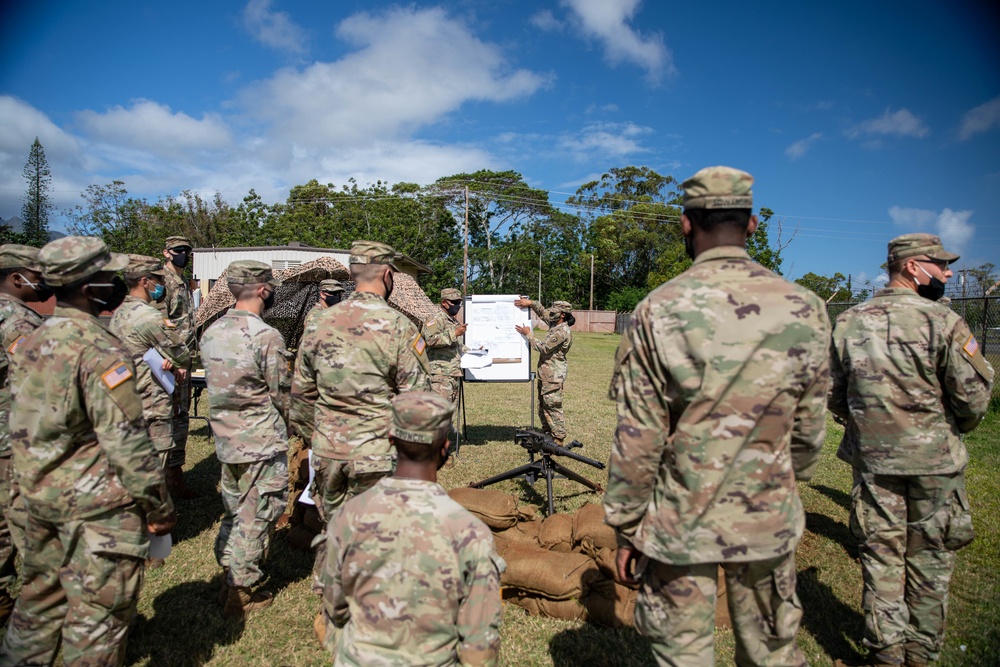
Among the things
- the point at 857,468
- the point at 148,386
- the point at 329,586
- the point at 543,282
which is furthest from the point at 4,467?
the point at 543,282

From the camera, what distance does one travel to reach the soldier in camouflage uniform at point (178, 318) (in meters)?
5.89

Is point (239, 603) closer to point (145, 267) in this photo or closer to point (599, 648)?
→ point (599, 648)

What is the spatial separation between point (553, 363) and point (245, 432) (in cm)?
491

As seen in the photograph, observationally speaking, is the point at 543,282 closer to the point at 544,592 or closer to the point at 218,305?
the point at 218,305

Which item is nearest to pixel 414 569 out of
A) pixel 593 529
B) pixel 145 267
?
pixel 593 529

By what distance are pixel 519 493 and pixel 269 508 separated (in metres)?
3.20

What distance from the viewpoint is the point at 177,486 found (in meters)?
6.14

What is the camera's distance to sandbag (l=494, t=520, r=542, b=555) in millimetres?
4488

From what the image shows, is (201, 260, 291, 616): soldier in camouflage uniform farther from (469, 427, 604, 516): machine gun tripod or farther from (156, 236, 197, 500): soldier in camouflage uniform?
(469, 427, 604, 516): machine gun tripod

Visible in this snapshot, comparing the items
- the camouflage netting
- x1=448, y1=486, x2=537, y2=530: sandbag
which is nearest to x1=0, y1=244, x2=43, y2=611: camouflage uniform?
x1=448, y1=486, x2=537, y2=530: sandbag

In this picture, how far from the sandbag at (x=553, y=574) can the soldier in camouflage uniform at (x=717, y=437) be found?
Answer: 5.60ft

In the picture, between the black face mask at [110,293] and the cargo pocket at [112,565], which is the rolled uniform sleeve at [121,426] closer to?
the cargo pocket at [112,565]

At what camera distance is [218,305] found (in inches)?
363

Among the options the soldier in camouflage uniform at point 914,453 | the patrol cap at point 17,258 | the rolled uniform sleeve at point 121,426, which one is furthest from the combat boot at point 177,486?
the soldier in camouflage uniform at point 914,453
